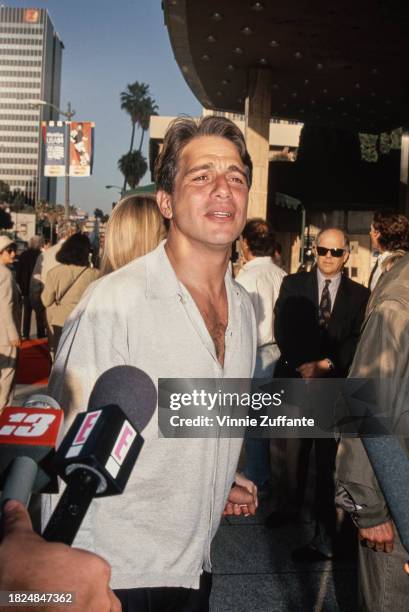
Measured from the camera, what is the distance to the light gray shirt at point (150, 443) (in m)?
1.76

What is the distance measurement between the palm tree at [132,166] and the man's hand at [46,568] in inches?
3133

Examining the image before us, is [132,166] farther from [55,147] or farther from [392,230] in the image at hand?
[392,230]

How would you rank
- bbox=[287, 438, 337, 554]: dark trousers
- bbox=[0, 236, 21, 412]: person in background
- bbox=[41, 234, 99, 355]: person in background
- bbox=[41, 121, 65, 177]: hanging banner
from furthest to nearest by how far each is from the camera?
bbox=[41, 121, 65, 177]: hanging banner < bbox=[41, 234, 99, 355]: person in background < bbox=[0, 236, 21, 412]: person in background < bbox=[287, 438, 337, 554]: dark trousers

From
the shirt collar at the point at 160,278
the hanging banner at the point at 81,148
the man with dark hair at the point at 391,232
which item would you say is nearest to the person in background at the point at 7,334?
the man with dark hair at the point at 391,232

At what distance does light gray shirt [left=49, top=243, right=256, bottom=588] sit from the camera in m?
1.76

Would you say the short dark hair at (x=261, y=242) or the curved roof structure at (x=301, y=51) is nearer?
the short dark hair at (x=261, y=242)

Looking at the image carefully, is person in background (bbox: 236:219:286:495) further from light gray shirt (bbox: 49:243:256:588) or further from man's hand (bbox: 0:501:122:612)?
man's hand (bbox: 0:501:122:612)

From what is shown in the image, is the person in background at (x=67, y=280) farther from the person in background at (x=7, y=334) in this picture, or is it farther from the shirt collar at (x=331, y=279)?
the shirt collar at (x=331, y=279)

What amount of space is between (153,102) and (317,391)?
8469 centimetres

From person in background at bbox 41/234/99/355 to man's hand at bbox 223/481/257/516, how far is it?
189 inches

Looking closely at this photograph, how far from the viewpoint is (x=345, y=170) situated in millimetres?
24547

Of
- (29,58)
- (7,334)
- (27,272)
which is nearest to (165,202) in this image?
(7,334)

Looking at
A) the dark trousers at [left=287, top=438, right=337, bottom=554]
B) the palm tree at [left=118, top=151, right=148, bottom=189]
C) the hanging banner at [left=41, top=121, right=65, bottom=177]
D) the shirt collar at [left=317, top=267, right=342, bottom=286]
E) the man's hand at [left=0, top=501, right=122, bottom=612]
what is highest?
the palm tree at [left=118, top=151, right=148, bottom=189]

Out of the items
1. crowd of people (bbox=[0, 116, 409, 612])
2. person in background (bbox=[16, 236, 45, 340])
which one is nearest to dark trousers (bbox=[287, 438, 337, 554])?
crowd of people (bbox=[0, 116, 409, 612])
